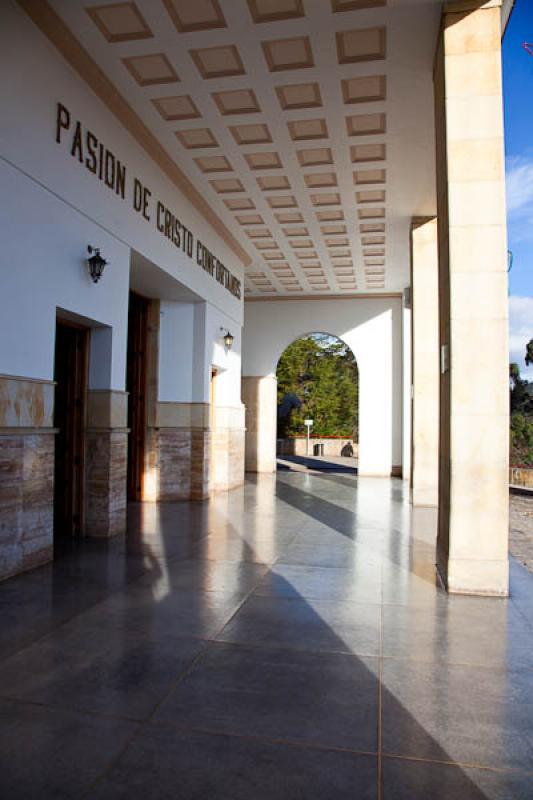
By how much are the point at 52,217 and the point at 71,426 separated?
243cm

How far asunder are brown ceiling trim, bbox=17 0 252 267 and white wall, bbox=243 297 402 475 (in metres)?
6.80

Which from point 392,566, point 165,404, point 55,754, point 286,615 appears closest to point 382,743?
point 55,754

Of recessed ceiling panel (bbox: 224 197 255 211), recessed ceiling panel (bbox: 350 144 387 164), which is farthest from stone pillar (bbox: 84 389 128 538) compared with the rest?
recessed ceiling panel (bbox: 350 144 387 164)

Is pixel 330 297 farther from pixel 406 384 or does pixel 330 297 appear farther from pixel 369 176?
pixel 369 176

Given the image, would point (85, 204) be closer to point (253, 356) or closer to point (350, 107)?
point (350, 107)

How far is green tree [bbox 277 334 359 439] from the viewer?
3206 cm

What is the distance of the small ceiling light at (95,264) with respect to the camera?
241 inches

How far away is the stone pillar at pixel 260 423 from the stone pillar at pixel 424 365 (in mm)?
6404

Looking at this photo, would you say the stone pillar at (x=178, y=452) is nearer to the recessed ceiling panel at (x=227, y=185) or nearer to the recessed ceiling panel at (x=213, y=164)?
the recessed ceiling panel at (x=227, y=185)

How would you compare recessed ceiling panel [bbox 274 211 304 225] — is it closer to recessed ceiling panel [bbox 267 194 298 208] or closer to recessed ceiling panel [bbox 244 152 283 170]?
recessed ceiling panel [bbox 267 194 298 208]

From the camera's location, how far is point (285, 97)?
676 cm

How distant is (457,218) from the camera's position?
488 cm

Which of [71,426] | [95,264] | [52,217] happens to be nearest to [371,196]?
[95,264]

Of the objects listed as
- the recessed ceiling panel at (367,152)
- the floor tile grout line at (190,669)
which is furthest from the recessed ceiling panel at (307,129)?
the floor tile grout line at (190,669)
